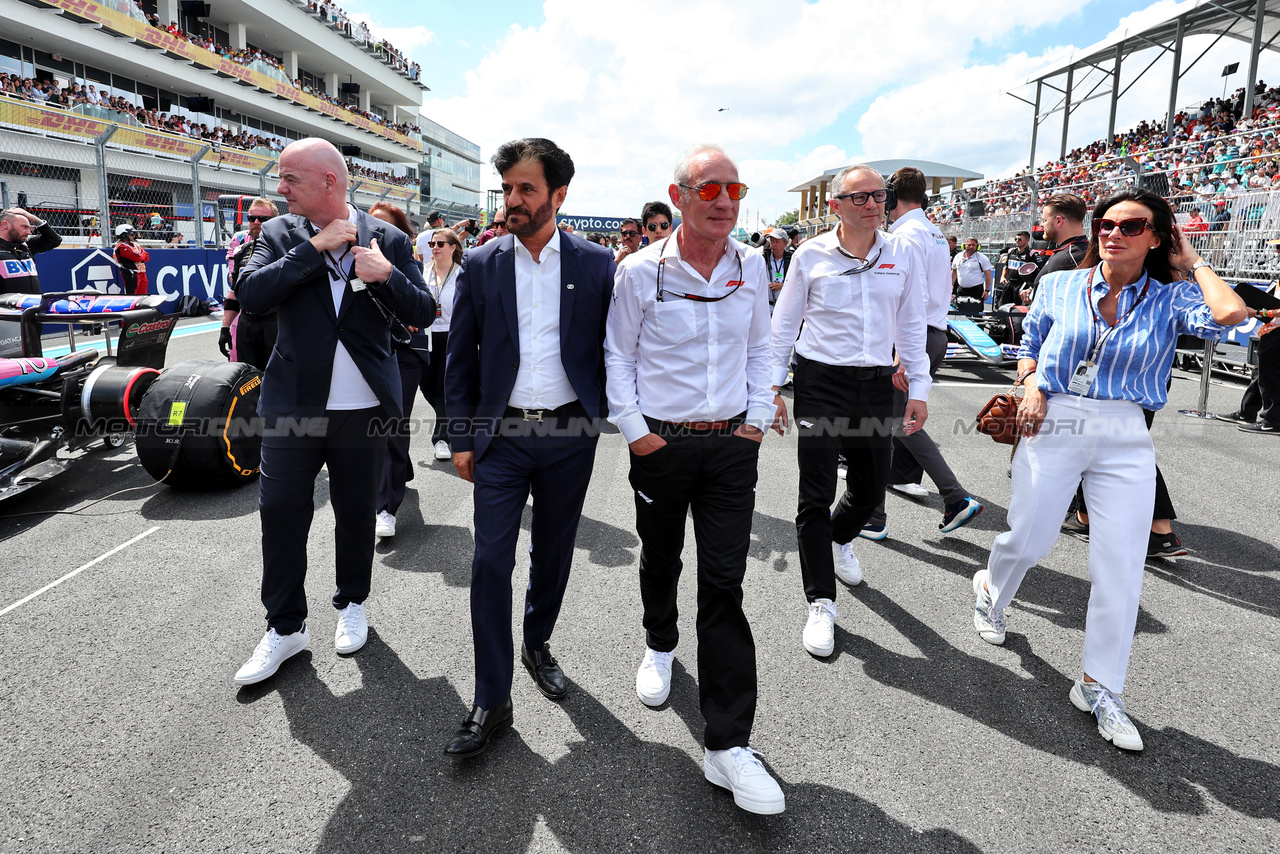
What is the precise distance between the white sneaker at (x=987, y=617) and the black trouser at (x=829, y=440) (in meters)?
0.63

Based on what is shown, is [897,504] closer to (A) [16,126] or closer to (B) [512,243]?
(B) [512,243]

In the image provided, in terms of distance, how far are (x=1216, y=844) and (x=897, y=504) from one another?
3.22 meters

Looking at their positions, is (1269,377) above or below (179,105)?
below

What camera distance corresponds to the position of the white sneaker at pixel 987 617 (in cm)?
339

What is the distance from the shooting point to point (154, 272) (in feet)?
46.6

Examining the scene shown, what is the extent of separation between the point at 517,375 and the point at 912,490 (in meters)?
3.82

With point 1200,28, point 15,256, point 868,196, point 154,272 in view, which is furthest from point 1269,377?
point 1200,28

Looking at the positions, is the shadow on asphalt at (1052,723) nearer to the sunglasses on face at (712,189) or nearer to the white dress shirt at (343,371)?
the sunglasses on face at (712,189)

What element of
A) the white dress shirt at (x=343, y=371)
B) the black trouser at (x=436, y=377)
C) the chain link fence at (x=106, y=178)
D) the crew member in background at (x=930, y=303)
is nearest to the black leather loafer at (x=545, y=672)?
the white dress shirt at (x=343, y=371)

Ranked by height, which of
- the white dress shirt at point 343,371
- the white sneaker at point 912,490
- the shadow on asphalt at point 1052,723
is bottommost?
the shadow on asphalt at point 1052,723

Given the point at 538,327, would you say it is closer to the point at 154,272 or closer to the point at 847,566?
the point at 847,566

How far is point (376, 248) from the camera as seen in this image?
3.00 m

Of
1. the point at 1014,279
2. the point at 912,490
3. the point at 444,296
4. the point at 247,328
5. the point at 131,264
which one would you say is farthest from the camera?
the point at 1014,279

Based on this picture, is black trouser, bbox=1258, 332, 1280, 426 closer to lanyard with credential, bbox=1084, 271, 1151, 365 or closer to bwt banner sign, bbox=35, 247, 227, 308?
lanyard with credential, bbox=1084, 271, 1151, 365
